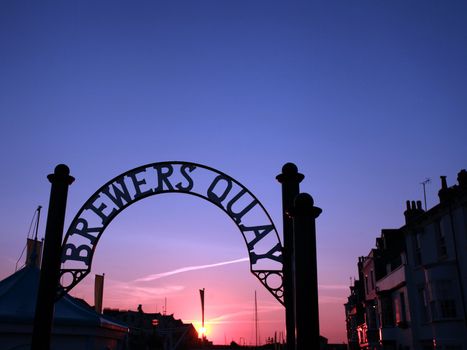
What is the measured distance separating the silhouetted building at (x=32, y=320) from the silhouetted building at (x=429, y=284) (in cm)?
1898

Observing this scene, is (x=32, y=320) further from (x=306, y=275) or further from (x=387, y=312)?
(x=387, y=312)

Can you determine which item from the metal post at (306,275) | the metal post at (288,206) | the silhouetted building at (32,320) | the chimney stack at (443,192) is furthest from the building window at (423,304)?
the metal post at (306,275)

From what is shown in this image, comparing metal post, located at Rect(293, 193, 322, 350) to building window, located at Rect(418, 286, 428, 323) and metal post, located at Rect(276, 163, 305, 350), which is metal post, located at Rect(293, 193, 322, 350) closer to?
metal post, located at Rect(276, 163, 305, 350)

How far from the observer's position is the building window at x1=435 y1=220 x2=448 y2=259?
95.6 feet

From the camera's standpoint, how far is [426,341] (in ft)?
102

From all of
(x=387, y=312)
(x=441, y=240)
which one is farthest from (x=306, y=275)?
(x=387, y=312)

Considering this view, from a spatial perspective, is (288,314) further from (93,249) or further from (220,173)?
(93,249)

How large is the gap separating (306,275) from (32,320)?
10.7 m

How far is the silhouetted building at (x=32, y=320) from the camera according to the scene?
14.4 metres

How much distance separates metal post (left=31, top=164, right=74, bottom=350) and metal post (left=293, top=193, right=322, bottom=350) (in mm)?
4590

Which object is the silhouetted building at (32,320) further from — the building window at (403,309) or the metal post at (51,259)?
the building window at (403,309)

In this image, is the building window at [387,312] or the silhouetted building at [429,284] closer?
the silhouetted building at [429,284]

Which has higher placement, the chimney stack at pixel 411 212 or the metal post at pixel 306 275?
the chimney stack at pixel 411 212

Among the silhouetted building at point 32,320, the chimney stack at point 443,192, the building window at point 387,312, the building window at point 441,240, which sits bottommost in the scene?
the silhouetted building at point 32,320
